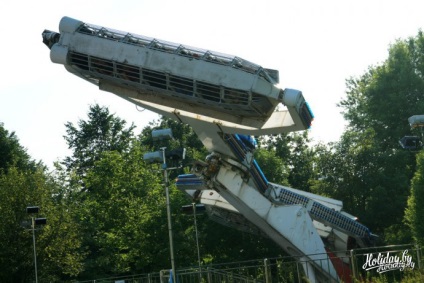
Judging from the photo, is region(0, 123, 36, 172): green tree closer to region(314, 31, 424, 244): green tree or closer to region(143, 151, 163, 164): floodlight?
region(314, 31, 424, 244): green tree

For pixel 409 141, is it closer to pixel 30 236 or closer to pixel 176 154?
pixel 176 154

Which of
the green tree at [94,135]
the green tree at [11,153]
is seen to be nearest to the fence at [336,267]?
the green tree at [11,153]

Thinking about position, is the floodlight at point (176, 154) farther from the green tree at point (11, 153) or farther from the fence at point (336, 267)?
the green tree at point (11, 153)

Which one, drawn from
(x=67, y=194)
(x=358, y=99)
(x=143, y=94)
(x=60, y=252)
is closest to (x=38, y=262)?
(x=60, y=252)

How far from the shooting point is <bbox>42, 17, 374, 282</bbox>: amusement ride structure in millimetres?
22688

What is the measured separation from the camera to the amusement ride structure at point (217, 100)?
22688mm

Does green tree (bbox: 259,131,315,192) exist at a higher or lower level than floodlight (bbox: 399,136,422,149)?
higher

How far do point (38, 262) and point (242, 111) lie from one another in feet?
77.7

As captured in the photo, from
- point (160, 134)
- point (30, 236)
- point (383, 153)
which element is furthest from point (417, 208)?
point (30, 236)

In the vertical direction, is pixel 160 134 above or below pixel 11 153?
below

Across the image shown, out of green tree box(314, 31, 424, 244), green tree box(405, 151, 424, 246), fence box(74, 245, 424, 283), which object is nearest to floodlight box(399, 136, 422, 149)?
fence box(74, 245, 424, 283)

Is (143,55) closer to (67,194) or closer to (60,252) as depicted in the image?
(60,252)

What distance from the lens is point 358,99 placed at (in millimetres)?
69438

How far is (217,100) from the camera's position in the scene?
23.0 meters
